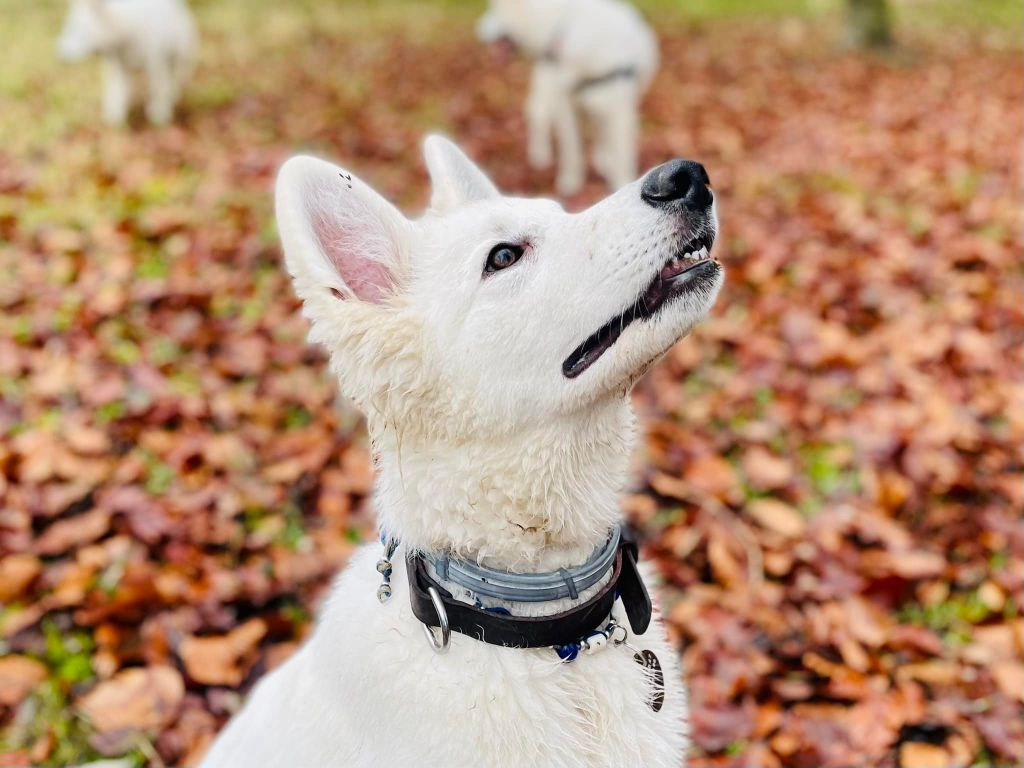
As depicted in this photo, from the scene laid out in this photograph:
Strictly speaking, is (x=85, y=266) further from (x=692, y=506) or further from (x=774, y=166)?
(x=774, y=166)

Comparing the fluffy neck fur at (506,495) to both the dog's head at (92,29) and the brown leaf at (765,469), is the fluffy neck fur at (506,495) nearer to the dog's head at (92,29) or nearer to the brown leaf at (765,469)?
the brown leaf at (765,469)

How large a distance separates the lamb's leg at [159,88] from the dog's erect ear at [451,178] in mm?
7910

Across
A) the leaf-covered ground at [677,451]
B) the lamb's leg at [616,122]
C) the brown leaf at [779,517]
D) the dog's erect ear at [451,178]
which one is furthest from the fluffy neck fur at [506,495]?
the lamb's leg at [616,122]

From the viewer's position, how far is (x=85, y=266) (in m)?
5.62

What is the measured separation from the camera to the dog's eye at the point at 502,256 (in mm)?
1945

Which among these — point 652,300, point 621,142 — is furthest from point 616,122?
point 652,300

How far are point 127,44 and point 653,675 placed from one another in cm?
928

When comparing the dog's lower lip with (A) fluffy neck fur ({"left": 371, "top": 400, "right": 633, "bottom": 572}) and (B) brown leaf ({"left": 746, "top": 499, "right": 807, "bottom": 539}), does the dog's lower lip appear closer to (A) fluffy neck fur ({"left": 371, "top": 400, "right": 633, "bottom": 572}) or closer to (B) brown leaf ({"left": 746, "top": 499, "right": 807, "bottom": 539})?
(A) fluffy neck fur ({"left": 371, "top": 400, "right": 633, "bottom": 572})

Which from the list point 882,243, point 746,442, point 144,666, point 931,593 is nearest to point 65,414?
point 144,666

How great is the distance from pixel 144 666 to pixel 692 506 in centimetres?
235

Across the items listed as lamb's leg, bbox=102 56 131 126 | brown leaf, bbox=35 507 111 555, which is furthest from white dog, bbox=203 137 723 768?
lamb's leg, bbox=102 56 131 126

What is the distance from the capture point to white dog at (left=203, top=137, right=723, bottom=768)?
5.87 ft

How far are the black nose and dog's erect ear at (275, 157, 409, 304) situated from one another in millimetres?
606

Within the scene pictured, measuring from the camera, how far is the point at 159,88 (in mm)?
9055
